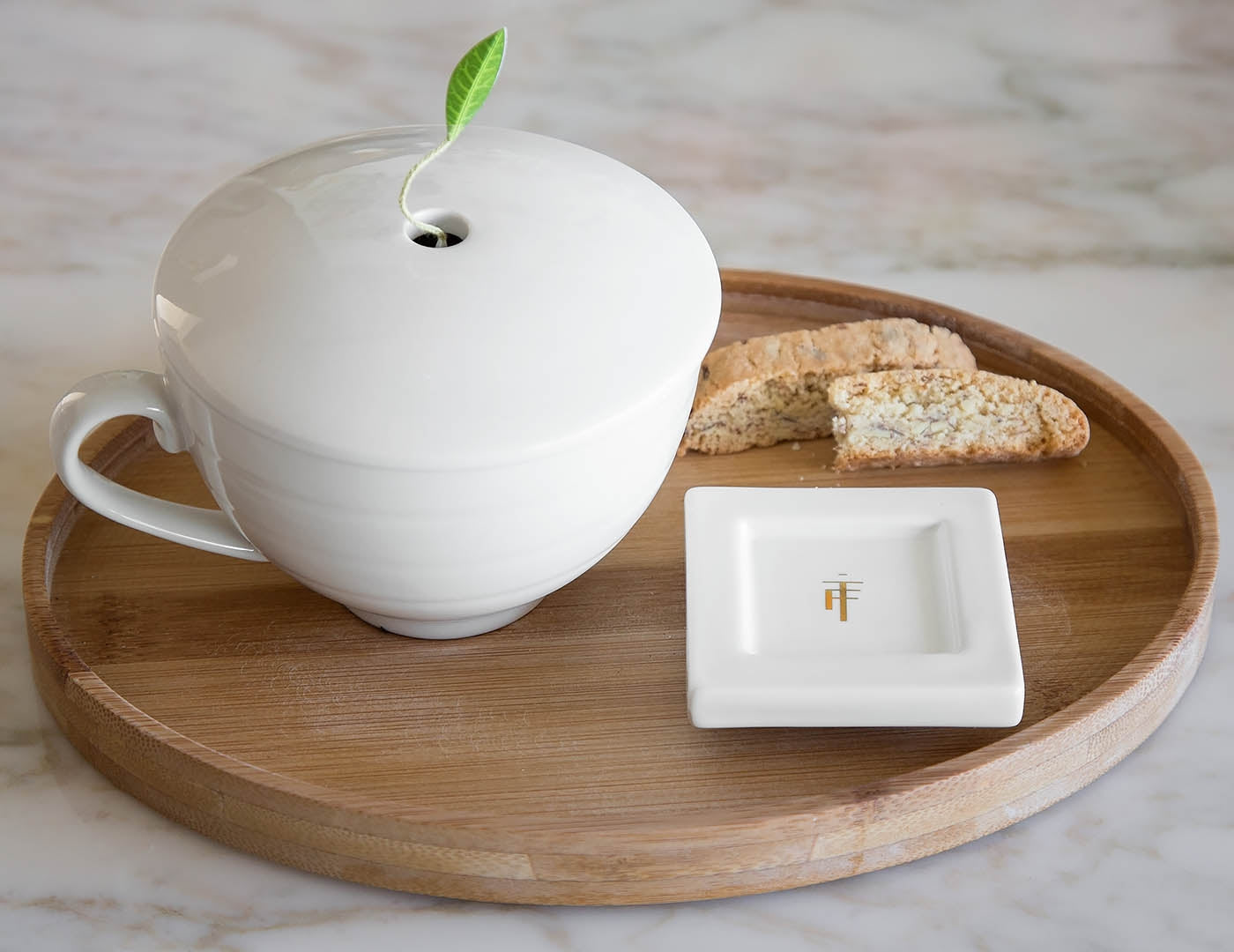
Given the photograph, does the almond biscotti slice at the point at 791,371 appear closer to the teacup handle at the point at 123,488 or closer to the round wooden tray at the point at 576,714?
the round wooden tray at the point at 576,714

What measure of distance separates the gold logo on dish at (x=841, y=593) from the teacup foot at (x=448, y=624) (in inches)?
7.4

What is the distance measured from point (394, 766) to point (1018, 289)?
826mm

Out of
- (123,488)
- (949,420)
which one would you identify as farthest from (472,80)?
(949,420)

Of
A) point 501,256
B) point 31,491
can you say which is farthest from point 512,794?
point 31,491

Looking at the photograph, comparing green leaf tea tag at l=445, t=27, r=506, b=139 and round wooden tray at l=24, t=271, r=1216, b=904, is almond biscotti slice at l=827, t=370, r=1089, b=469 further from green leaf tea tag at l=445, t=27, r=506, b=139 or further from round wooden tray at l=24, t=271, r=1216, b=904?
green leaf tea tag at l=445, t=27, r=506, b=139

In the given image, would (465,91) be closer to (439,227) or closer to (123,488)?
(439,227)

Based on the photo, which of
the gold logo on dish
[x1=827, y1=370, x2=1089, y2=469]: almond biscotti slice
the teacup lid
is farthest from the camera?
[x1=827, y1=370, x2=1089, y2=469]: almond biscotti slice

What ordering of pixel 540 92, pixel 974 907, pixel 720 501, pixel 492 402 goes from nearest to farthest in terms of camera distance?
pixel 492 402
pixel 974 907
pixel 720 501
pixel 540 92

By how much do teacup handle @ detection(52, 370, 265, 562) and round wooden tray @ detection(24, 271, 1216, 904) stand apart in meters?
0.08

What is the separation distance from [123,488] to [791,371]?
486mm

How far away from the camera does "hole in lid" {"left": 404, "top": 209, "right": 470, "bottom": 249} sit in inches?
34.9

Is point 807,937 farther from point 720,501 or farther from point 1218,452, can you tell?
point 1218,452

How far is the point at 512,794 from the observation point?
0.93m

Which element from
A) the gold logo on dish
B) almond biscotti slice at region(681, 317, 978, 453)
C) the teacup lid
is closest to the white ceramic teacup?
the teacup lid
